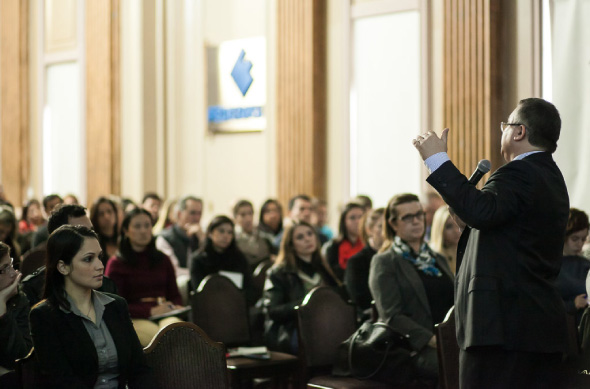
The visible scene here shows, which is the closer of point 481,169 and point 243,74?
point 481,169

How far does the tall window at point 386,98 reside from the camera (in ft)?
30.8

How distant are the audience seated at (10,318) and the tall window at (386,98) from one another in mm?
5608

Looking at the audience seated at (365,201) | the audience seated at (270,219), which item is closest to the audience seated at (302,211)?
the audience seated at (270,219)

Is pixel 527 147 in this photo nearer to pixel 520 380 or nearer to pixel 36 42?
pixel 520 380

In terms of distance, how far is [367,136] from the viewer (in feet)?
32.6

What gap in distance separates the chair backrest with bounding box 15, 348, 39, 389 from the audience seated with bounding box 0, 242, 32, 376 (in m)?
0.23

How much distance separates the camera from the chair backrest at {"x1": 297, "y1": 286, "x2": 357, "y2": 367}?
5.16 m

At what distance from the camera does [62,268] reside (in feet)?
12.3

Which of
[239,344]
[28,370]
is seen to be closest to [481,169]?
[28,370]

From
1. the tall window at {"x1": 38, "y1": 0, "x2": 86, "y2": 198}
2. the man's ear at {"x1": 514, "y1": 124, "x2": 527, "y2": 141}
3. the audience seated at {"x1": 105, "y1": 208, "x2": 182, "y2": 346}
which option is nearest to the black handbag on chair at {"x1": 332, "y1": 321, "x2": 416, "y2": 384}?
the audience seated at {"x1": 105, "y1": 208, "x2": 182, "y2": 346}

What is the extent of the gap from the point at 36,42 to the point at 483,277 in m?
13.1

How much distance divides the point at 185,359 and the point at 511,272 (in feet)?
5.18

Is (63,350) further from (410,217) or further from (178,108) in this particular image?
(178,108)

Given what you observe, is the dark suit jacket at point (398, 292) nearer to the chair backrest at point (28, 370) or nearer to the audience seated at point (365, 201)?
the chair backrest at point (28, 370)
